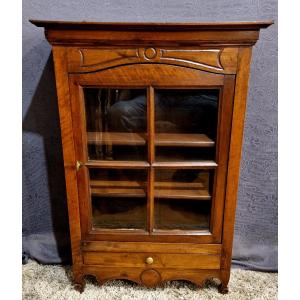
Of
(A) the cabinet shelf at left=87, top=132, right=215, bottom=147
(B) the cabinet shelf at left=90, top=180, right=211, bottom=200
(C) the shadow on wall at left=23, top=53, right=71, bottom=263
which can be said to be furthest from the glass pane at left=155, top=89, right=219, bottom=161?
(C) the shadow on wall at left=23, top=53, right=71, bottom=263

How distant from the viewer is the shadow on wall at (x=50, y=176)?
3.63 ft

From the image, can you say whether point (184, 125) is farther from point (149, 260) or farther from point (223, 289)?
point (223, 289)

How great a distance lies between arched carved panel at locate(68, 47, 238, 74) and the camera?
2.51 feet

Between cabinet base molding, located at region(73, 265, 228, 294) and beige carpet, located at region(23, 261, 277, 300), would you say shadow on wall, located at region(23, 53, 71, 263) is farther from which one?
cabinet base molding, located at region(73, 265, 228, 294)

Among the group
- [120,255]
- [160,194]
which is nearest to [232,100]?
[160,194]

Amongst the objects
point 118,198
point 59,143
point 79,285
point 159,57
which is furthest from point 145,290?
point 159,57

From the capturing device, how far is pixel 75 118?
0.85 meters

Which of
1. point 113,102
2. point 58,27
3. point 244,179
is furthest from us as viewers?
point 244,179

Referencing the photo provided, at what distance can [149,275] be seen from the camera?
100cm

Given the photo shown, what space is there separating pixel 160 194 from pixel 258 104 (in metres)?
0.50

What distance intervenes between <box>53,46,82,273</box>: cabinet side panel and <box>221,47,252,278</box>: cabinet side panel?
0.48 m

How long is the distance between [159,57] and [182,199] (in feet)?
1.52

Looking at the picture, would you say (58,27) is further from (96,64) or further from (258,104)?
(258,104)

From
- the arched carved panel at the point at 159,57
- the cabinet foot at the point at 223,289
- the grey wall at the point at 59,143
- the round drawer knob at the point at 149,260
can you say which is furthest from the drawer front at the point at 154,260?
the arched carved panel at the point at 159,57
